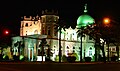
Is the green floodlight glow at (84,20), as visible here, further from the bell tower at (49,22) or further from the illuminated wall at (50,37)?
the bell tower at (49,22)

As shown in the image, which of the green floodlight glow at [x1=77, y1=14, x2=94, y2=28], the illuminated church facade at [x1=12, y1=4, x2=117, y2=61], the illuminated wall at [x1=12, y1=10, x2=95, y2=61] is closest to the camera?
the illuminated church facade at [x1=12, y1=4, x2=117, y2=61]

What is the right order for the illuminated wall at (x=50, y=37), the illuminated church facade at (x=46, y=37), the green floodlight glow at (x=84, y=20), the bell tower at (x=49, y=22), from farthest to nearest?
the green floodlight glow at (x=84, y=20) → the bell tower at (x=49, y=22) → the illuminated wall at (x=50, y=37) → the illuminated church facade at (x=46, y=37)

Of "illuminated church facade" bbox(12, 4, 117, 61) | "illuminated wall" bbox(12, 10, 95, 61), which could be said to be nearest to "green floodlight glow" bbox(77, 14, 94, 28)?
"illuminated church facade" bbox(12, 4, 117, 61)

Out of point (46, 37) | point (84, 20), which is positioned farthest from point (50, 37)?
point (84, 20)

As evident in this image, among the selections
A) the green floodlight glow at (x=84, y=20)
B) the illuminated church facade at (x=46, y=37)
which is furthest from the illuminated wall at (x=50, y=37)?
the green floodlight glow at (x=84, y=20)

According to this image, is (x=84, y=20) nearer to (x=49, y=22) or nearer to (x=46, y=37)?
(x=49, y=22)

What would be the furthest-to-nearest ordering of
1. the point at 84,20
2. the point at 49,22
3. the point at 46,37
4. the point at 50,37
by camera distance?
the point at 84,20 < the point at 49,22 < the point at 50,37 < the point at 46,37

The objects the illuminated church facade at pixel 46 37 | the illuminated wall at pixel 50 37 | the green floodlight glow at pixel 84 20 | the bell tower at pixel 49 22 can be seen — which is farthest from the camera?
the green floodlight glow at pixel 84 20

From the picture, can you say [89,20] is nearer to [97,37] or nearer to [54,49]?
[54,49]

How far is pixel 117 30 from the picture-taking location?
90875mm

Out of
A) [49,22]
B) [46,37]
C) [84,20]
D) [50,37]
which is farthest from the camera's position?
[84,20]

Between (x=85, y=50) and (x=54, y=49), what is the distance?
21688 mm

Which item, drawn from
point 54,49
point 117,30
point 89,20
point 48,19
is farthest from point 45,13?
point 117,30

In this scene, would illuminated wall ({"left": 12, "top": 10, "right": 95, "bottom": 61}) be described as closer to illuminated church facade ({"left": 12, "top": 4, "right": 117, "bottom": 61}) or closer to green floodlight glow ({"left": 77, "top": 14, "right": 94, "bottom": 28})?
illuminated church facade ({"left": 12, "top": 4, "right": 117, "bottom": 61})
